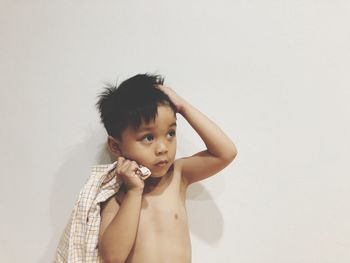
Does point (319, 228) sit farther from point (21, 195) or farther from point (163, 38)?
point (21, 195)

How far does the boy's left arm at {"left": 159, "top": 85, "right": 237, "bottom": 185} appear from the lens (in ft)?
2.96

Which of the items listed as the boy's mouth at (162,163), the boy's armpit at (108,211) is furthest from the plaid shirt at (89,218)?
the boy's mouth at (162,163)

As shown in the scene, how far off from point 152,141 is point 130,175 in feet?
0.26

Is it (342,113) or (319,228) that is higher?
(342,113)

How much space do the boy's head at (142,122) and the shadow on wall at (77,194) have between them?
17 centimetres

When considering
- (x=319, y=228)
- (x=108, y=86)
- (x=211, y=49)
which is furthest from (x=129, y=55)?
(x=319, y=228)

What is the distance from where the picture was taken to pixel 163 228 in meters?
0.89

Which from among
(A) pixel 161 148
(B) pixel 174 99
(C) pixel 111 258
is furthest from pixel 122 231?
(B) pixel 174 99

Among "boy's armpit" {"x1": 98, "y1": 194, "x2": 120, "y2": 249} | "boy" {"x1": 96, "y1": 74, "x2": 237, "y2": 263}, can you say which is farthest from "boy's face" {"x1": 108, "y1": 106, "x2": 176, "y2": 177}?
"boy's armpit" {"x1": 98, "y1": 194, "x2": 120, "y2": 249}

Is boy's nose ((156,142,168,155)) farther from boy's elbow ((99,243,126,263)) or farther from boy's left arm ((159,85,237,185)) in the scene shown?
boy's elbow ((99,243,126,263))

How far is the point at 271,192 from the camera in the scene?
1.05 m

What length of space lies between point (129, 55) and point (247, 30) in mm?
289

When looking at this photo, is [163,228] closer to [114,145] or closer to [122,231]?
[122,231]

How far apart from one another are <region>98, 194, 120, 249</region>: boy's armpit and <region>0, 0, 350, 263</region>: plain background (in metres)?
0.14
